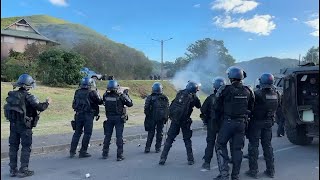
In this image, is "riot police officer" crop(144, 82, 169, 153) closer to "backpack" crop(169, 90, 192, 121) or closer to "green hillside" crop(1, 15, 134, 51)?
"backpack" crop(169, 90, 192, 121)

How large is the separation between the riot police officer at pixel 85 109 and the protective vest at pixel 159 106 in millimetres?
1377

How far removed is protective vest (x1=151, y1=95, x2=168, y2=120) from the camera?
394 inches

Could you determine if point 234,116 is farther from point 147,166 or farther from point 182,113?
point 147,166

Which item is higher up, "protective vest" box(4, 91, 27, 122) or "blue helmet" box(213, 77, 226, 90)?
"blue helmet" box(213, 77, 226, 90)

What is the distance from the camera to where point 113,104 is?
30.2 ft

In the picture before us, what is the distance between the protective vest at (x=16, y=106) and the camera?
7434 mm

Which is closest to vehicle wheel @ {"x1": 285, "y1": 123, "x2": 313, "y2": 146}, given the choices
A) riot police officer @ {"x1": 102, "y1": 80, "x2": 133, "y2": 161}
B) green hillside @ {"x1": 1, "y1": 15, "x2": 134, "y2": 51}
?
riot police officer @ {"x1": 102, "y1": 80, "x2": 133, "y2": 161}

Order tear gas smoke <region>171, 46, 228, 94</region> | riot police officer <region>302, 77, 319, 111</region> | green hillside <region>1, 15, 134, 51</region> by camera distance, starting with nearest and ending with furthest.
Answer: riot police officer <region>302, 77, 319, 111</region>, tear gas smoke <region>171, 46, 228, 94</region>, green hillside <region>1, 15, 134, 51</region>

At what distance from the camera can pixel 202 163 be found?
28.9ft

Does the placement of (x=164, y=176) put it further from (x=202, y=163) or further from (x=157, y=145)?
(x=157, y=145)

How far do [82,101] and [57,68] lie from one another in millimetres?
17624

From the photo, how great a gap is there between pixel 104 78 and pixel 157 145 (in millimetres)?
25039

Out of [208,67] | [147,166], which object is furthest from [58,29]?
[147,166]

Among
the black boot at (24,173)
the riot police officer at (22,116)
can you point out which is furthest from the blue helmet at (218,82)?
the black boot at (24,173)
